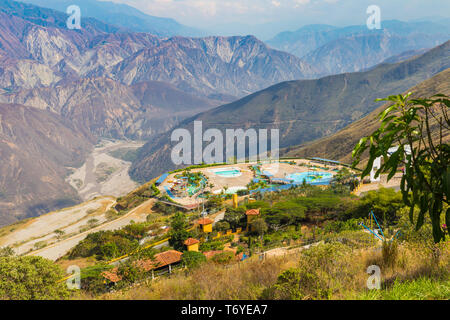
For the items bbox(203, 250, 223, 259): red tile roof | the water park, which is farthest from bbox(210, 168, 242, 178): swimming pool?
bbox(203, 250, 223, 259): red tile roof

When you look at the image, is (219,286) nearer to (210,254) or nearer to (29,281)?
(29,281)

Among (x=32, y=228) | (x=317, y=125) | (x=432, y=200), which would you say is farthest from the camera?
(x=317, y=125)

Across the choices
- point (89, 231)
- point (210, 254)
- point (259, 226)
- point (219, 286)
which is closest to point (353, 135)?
point (259, 226)

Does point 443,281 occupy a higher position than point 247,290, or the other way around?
point 443,281

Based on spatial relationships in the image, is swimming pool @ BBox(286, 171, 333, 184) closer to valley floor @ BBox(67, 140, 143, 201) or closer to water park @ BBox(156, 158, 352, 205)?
water park @ BBox(156, 158, 352, 205)

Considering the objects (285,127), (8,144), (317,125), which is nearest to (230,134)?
(285,127)
